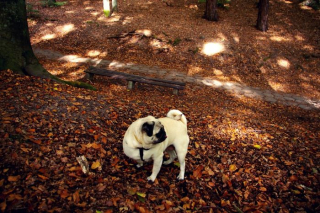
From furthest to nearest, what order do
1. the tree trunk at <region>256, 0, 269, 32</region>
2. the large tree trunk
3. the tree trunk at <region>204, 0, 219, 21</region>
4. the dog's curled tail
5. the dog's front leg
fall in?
1. the tree trunk at <region>204, 0, 219, 21</region>
2. the tree trunk at <region>256, 0, 269, 32</region>
3. the large tree trunk
4. the dog's curled tail
5. the dog's front leg

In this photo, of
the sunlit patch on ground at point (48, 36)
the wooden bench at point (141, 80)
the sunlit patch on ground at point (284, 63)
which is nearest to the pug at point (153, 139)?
the wooden bench at point (141, 80)

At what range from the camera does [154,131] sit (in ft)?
9.68

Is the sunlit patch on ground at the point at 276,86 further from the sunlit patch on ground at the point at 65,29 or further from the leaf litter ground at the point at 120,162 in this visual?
the sunlit patch on ground at the point at 65,29

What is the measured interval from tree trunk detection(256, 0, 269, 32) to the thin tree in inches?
534

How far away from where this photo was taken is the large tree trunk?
5426mm

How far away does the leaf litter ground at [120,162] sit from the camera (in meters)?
3.00

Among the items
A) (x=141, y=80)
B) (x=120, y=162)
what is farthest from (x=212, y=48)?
(x=120, y=162)

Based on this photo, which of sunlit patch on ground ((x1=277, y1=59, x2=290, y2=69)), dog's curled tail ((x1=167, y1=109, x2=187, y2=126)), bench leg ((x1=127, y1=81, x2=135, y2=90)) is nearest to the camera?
dog's curled tail ((x1=167, y1=109, x2=187, y2=126))

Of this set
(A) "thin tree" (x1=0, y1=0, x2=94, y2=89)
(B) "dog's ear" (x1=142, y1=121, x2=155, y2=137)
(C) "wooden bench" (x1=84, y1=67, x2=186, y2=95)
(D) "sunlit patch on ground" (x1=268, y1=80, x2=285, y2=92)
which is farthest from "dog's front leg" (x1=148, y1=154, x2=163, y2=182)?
(D) "sunlit patch on ground" (x1=268, y1=80, x2=285, y2=92)

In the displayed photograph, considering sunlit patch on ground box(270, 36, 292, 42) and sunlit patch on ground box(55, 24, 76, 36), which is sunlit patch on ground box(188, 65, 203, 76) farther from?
sunlit patch on ground box(55, 24, 76, 36)

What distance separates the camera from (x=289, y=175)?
4.18 m

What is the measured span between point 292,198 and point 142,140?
2869 millimetres

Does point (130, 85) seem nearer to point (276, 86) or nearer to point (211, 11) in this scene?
point (276, 86)

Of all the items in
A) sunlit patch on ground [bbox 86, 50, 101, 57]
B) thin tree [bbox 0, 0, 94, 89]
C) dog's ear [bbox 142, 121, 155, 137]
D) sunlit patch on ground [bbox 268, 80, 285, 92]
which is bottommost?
sunlit patch on ground [bbox 268, 80, 285, 92]
